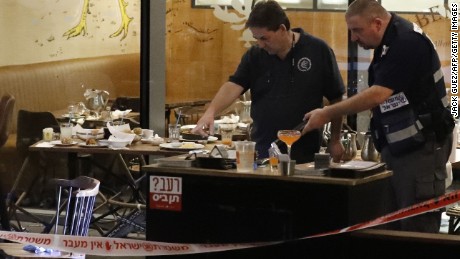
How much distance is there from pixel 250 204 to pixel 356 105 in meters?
0.79

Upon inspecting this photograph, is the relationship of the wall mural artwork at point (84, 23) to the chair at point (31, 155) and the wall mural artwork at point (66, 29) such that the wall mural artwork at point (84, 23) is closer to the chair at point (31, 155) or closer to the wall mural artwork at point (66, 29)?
the wall mural artwork at point (66, 29)

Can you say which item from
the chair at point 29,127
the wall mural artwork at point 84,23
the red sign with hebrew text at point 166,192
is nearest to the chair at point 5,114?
the chair at point 29,127

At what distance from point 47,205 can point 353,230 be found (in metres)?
5.31

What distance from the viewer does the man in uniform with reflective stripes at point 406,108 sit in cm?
493

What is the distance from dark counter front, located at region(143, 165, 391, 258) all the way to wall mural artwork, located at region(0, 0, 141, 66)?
4.39m

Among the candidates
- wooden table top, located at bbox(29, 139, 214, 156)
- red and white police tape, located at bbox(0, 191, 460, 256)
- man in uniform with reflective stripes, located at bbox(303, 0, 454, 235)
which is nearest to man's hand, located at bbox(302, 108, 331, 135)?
man in uniform with reflective stripes, located at bbox(303, 0, 454, 235)

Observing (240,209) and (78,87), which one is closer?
(240,209)

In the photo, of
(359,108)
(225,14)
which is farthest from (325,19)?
(359,108)

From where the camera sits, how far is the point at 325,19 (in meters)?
8.68

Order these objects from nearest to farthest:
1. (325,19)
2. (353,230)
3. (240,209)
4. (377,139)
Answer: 1. (353,230)
2. (240,209)
3. (377,139)
4. (325,19)

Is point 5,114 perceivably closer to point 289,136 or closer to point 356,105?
point 289,136

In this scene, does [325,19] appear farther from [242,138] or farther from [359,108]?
[359,108]

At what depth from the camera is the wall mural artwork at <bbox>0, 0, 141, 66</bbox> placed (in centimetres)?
891

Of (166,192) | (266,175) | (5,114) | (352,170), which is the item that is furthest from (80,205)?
(5,114)
